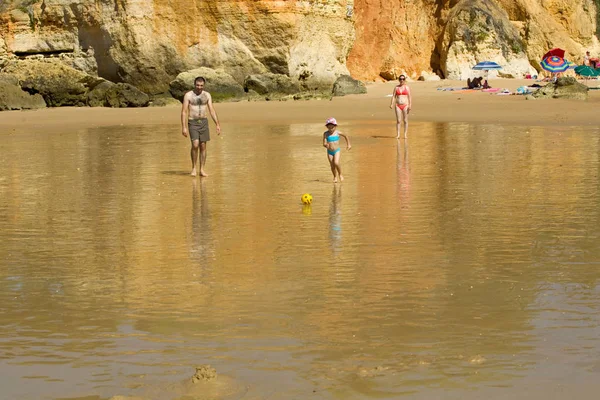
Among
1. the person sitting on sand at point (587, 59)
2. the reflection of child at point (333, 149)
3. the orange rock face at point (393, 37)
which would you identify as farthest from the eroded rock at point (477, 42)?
the reflection of child at point (333, 149)

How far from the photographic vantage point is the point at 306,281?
7164mm

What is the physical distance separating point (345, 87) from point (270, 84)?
2.96m

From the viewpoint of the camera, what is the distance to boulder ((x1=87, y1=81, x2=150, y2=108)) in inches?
1264

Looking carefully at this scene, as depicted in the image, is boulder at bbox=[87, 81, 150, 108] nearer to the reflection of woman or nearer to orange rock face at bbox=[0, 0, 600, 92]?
orange rock face at bbox=[0, 0, 600, 92]

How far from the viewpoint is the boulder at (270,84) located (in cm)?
3344

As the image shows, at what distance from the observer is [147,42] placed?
3428cm

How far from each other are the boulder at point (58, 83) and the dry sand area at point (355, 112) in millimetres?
1140

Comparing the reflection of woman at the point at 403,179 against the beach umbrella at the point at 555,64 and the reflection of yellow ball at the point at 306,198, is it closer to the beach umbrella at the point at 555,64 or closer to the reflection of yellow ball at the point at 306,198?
the reflection of yellow ball at the point at 306,198

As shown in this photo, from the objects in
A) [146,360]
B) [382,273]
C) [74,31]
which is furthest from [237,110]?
[146,360]

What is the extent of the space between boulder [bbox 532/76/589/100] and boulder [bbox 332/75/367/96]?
664cm

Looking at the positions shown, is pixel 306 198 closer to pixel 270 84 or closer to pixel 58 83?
pixel 270 84

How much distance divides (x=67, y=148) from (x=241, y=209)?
8689 millimetres

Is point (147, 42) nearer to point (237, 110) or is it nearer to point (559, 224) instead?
point (237, 110)

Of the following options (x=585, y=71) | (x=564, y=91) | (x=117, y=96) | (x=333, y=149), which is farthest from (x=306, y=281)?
(x=585, y=71)
